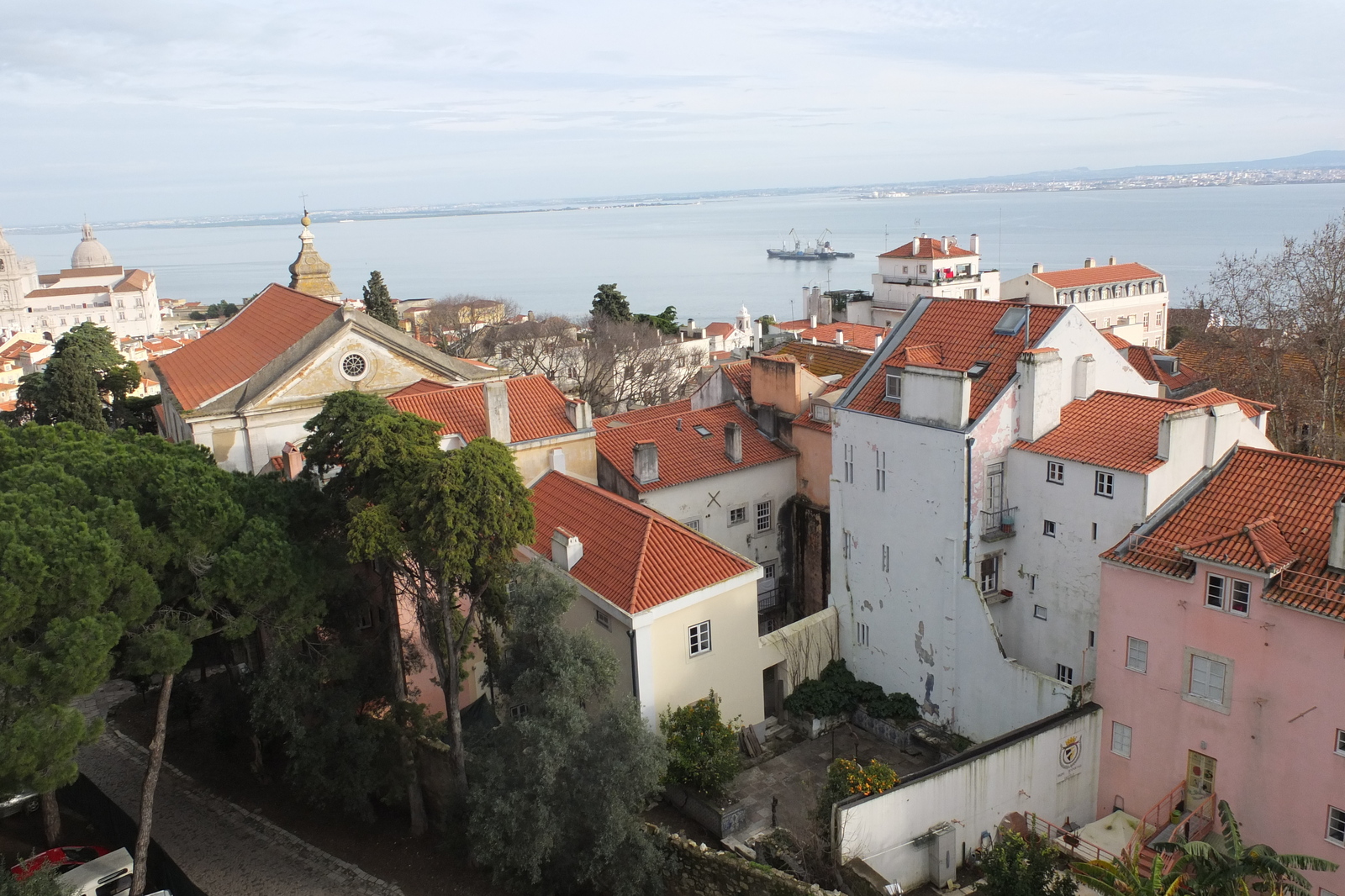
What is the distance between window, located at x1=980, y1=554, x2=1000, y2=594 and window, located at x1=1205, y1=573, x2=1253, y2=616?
17.3ft

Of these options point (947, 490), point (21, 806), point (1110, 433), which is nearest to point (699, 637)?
point (947, 490)

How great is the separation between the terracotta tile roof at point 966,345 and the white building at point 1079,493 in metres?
1.07

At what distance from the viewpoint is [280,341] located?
115ft

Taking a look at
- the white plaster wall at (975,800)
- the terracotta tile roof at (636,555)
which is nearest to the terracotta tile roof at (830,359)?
the terracotta tile roof at (636,555)

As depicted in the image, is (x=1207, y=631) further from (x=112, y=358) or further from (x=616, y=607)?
(x=112, y=358)

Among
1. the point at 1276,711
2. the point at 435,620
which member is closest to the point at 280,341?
the point at 435,620

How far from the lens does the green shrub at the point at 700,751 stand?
63.6 ft

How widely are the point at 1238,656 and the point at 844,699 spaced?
9.11m

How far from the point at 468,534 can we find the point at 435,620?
2.87 metres

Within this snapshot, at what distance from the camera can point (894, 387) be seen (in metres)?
22.7

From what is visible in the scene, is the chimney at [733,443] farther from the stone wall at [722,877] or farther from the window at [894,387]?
the stone wall at [722,877]

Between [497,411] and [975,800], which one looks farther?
[497,411]

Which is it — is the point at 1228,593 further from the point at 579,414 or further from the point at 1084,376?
the point at 579,414

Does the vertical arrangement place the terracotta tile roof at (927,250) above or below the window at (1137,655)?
above
